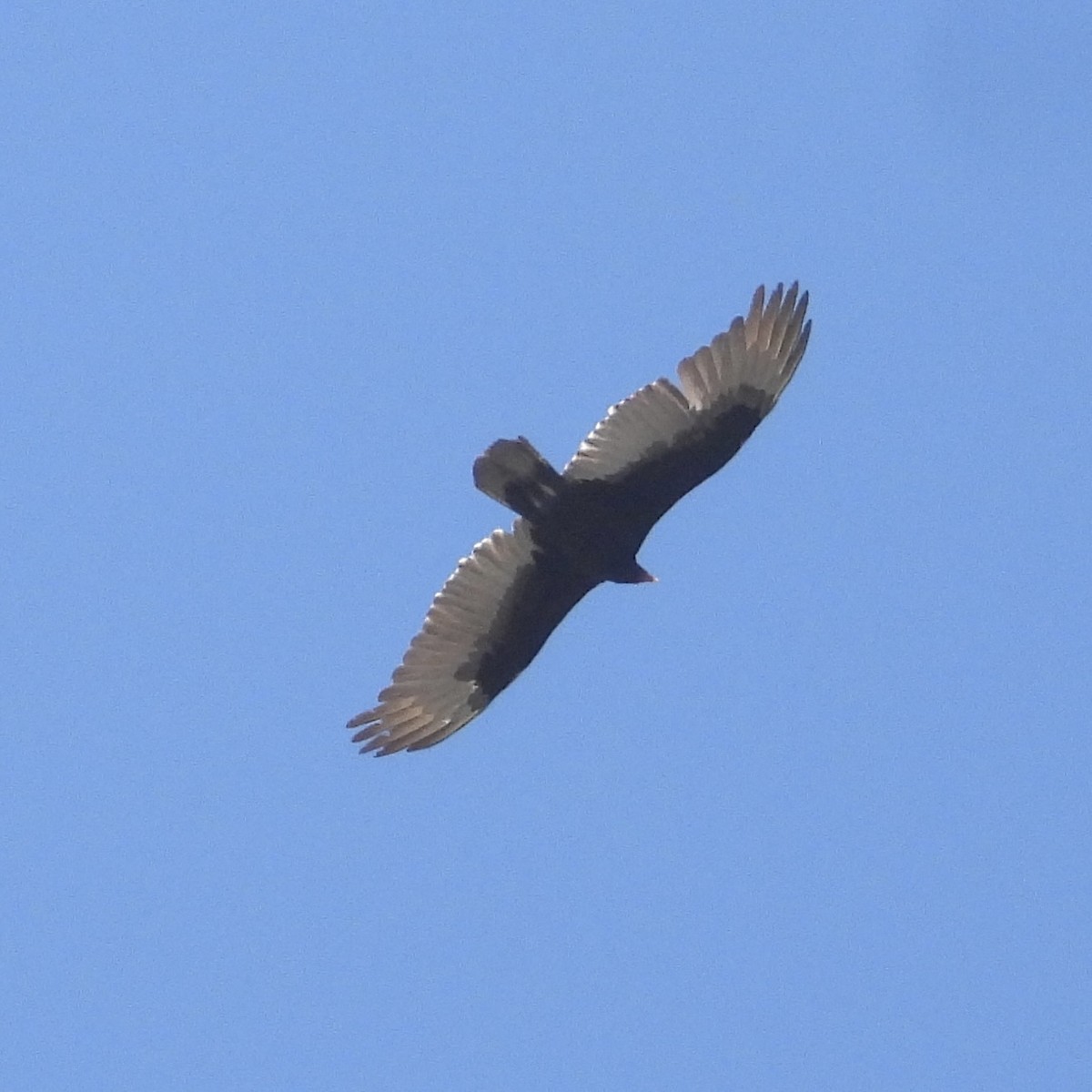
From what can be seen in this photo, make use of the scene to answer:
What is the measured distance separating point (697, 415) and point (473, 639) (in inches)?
78.3

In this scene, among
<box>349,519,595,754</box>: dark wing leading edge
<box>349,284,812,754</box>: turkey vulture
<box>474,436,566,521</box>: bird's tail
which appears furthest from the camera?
<box>349,519,595,754</box>: dark wing leading edge

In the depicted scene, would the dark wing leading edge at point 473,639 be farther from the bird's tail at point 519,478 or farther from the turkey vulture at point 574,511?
the bird's tail at point 519,478

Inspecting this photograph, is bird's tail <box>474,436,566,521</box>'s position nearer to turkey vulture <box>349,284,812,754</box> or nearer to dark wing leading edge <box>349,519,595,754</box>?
turkey vulture <box>349,284,812,754</box>

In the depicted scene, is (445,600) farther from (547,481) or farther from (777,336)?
(777,336)

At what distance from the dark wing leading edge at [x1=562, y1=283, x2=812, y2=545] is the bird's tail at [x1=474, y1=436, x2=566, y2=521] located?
0.17 meters

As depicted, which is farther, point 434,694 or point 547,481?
point 434,694

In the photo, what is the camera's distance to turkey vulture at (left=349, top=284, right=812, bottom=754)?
38.9 ft

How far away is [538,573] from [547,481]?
0.96m

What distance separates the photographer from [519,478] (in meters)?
11.8

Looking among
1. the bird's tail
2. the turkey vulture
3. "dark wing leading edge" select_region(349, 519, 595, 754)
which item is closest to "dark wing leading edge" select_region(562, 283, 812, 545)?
the turkey vulture

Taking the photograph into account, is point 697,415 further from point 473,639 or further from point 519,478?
point 473,639

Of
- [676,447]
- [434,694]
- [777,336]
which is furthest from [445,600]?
[777,336]

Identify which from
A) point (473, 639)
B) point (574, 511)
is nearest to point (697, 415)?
point (574, 511)

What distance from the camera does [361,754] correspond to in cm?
1245
